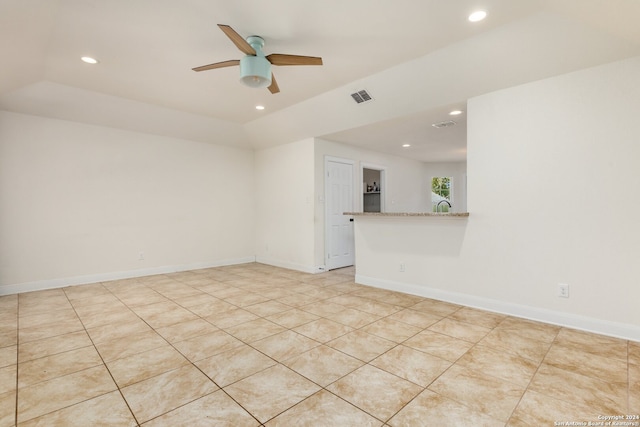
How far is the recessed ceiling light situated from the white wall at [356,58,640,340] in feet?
3.29

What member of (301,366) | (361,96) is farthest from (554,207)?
(301,366)

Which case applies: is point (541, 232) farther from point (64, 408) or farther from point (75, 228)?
point (75, 228)

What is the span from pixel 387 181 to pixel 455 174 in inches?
102

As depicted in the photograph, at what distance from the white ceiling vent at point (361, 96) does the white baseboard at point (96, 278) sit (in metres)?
4.16

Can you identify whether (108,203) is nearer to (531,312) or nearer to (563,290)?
(531,312)

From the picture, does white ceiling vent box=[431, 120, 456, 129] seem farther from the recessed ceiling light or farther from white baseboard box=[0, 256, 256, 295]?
white baseboard box=[0, 256, 256, 295]

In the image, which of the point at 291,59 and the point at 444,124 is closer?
the point at 291,59

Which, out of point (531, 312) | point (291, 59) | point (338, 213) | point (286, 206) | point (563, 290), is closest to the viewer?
point (291, 59)

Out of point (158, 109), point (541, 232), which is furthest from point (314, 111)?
point (541, 232)

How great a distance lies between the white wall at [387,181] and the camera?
5.42m

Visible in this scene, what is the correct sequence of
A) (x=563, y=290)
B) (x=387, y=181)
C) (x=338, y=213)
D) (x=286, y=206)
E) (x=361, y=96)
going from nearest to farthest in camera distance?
(x=563, y=290) → (x=361, y=96) → (x=338, y=213) → (x=286, y=206) → (x=387, y=181)

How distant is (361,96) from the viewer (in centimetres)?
397

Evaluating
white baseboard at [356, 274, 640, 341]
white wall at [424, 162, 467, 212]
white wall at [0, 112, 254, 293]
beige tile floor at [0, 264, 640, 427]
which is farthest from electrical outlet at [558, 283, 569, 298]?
white wall at [424, 162, 467, 212]

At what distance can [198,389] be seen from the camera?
1892 mm
